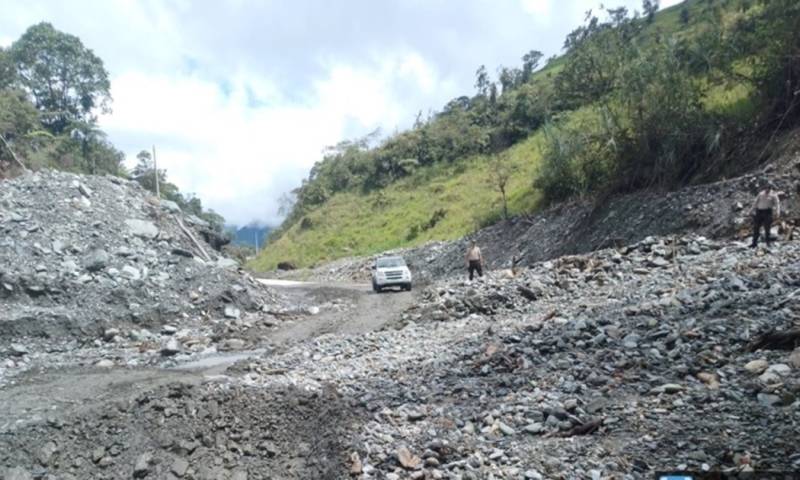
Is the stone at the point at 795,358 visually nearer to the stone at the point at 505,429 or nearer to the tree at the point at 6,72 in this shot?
the stone at the point at 505,429

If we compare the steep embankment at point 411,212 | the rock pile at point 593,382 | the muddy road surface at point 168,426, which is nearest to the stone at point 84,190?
the muddy road surface at point 168,426

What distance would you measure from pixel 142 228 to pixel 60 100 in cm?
3179

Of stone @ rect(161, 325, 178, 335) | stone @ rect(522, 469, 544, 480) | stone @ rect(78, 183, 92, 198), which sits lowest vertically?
stone @ rect(522, 469, 544, 480)

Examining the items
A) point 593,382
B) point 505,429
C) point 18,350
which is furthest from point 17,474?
point 593,382

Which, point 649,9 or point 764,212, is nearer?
point 764,212

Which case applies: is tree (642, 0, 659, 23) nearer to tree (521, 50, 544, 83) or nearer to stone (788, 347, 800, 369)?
tree (521, 50, 544, 83)

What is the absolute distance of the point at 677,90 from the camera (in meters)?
19.7

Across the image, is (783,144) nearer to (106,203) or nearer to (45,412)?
(45,412)

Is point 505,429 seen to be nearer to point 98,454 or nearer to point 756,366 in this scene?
point 756,366

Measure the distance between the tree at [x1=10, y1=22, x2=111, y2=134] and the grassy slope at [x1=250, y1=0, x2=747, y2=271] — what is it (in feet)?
67.4

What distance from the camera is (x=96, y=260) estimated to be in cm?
1549

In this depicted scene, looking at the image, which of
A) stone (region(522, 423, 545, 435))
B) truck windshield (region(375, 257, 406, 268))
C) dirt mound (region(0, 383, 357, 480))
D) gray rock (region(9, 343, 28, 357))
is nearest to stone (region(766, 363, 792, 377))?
stone (region(522, 423, 545, 435))

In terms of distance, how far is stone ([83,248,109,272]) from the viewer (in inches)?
603

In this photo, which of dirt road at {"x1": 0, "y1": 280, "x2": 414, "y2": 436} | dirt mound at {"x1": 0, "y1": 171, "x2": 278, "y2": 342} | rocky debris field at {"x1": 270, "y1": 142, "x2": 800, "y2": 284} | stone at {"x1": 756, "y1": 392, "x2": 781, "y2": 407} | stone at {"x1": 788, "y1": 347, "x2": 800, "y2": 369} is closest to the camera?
stone at {"x1": 756, "y1": 392, "x2": 781, "y2": 407}
